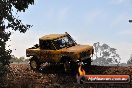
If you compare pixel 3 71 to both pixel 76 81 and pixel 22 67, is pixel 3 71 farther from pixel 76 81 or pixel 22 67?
pixel 22 67

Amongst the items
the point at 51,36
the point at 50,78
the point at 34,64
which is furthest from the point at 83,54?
the point at 34,64

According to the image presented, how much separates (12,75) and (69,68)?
376cm

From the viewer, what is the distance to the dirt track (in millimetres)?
19438

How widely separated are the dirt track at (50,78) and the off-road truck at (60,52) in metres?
0.72

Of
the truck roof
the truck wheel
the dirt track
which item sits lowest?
the dirt track

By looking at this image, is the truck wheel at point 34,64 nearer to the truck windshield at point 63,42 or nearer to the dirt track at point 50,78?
the dirt track at point 50,78

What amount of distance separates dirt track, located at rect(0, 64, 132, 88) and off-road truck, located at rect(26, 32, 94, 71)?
2.36ft

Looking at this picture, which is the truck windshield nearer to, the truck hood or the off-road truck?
the off-road truck

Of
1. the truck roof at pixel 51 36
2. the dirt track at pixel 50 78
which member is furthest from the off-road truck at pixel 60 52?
the dirt track at pixel 50 78

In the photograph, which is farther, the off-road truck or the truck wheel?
the truck wheel

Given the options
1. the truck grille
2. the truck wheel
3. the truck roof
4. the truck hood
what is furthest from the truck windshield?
the truck wheel

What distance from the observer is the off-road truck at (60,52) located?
21.0 m

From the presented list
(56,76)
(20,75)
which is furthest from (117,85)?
(20,75)

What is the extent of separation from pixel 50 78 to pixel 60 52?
181 centimetres
